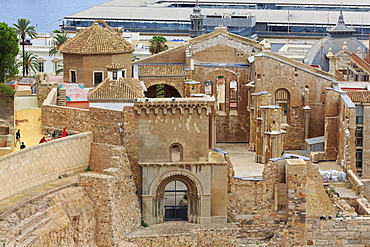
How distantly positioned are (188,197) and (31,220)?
Answer: 1018cm

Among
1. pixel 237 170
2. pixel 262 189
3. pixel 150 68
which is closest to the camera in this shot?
pixel 262 189

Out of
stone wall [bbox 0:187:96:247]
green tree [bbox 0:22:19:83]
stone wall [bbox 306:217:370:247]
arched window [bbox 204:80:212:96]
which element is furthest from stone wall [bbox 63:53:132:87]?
stone wall [bbox 306:217:370:247]

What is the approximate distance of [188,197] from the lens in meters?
50.8

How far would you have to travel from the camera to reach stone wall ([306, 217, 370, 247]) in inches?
2064

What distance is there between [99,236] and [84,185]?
2356 mm

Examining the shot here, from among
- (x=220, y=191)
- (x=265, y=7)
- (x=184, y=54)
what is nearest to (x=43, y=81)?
(x=184, y=54)

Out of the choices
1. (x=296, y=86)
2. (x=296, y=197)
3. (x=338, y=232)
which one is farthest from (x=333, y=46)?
(x=296, y=197)

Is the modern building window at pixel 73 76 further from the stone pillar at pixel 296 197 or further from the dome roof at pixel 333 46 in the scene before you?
the dome roof at pixel 333 46

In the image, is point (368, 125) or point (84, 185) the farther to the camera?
point (368, 125)

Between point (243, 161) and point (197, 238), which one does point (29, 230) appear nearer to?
point (197, 238)

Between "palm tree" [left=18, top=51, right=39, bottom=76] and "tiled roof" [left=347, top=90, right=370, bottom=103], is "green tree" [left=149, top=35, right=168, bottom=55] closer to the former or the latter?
"palm tree" [left=18, top=51, right=39, bottom=76]

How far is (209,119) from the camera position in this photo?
52.1 m

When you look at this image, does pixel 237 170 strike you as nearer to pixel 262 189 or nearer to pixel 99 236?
pixel 262 189

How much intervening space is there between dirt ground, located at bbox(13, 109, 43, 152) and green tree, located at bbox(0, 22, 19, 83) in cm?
248
